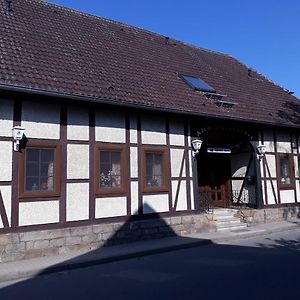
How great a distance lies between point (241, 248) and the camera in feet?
33.4

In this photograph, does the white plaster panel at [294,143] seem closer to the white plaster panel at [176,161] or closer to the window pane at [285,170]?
the window pane at [285,170]

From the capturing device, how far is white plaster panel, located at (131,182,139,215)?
1097 centimetres

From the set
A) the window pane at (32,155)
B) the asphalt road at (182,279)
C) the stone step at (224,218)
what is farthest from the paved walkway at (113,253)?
the window pane at (32,155)

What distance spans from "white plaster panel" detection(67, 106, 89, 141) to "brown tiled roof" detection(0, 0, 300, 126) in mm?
509

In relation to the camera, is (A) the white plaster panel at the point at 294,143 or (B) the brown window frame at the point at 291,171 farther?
(A) the white plaster panel at the point at 294,143

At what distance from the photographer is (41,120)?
955 centimetres

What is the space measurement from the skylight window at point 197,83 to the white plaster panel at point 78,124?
5.00 metres

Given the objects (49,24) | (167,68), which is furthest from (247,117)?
(49,24)

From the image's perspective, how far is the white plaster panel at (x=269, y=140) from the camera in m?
15.1

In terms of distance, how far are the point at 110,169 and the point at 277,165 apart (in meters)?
7.46

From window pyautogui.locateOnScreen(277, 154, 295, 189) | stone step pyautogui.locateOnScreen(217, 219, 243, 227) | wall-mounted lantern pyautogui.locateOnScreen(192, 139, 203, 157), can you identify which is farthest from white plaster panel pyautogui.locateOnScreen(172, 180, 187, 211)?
window pyautogui.locateOnScreen(277, 154, 295, 189)

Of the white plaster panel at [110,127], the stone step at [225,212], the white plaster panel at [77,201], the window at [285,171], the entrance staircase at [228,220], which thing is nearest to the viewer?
the white plaster panel at [77,201]

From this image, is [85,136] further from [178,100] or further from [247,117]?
[247,117]

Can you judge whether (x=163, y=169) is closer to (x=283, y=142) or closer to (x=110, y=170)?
(x=110, y=170)
